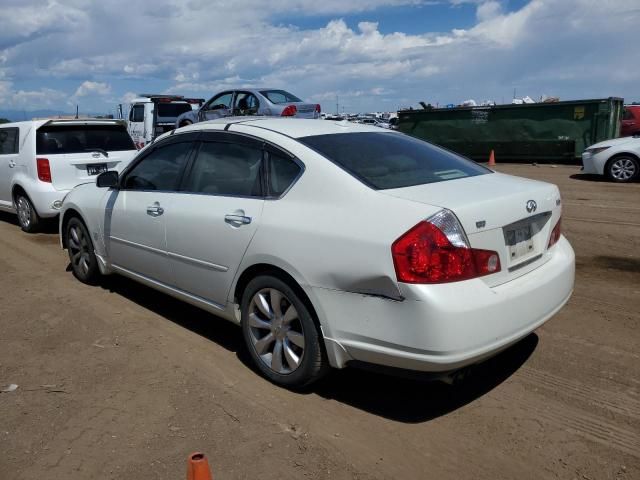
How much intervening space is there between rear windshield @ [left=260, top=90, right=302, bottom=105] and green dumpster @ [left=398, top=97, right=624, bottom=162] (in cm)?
514

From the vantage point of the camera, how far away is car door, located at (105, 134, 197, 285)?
461 centimetres

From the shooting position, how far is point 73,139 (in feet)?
28.8

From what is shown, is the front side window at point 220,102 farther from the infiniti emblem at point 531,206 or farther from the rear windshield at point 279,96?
the infiniti emblem at point 531,206

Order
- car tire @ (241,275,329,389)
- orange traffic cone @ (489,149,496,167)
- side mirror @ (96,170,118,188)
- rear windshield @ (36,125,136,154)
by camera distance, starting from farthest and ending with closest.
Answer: orange traffic cone @ (489,149,496,167) < rear windshield @ (36,125,136,154) < side mirror @ (96,170,118,188) < car tire @ (241,275,329,389)

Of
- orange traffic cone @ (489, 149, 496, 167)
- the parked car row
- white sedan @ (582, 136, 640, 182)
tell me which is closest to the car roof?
the parked car row

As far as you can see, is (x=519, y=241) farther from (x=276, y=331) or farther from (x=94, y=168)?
(x=94, y=168)

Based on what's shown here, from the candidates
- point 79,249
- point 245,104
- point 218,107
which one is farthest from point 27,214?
point 218,107

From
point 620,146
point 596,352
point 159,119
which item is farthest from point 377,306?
point 159,119

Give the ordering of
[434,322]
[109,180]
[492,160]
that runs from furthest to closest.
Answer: [492,160] < [109,180] < [434,322]

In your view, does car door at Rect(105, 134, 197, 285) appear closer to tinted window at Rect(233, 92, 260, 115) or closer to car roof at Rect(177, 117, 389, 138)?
car roof at Rect(177, 117, 389, 138)

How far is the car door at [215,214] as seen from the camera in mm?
3873

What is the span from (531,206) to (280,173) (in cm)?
153

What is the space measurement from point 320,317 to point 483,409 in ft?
3.57

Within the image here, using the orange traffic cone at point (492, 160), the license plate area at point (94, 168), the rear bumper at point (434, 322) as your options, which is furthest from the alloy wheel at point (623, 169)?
the rear bumper at point (434, 322)
